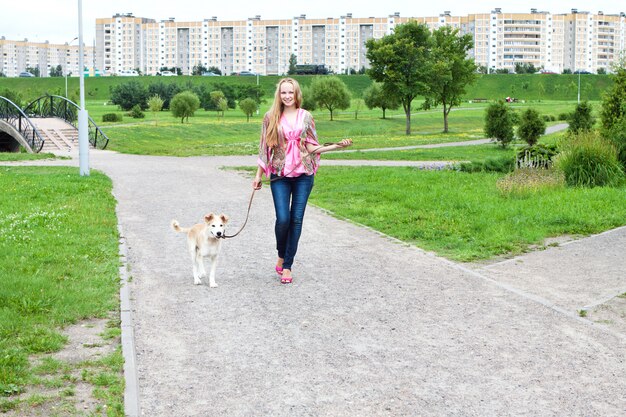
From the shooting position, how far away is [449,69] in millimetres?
49250

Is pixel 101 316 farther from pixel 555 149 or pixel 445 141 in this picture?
pixel 445 141

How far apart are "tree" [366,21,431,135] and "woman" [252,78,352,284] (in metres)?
40.8

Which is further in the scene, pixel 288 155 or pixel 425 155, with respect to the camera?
pixel 425 155

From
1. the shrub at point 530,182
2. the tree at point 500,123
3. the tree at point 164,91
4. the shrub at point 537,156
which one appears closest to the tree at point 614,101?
the shrub at point 537,156

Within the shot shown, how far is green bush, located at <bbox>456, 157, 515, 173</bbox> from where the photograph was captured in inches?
811

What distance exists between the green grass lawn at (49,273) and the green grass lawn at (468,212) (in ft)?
12.8

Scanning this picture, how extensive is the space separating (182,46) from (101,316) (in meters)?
186

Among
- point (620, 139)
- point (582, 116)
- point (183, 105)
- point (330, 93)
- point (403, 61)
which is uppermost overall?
point (403, 61)

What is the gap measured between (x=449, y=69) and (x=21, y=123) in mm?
24153

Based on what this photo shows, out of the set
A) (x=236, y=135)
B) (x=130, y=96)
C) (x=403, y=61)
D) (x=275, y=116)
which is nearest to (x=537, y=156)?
(x=275, y=116)

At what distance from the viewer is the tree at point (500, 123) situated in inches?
1345

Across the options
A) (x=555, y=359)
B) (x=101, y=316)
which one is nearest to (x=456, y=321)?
(x=555, y=359)

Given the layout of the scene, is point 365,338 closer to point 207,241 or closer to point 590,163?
point 207,241

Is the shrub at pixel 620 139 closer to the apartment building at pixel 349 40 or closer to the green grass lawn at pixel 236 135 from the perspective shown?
the green grass lawn at pixel 236 135
